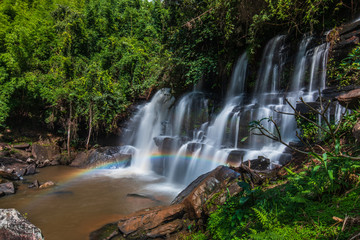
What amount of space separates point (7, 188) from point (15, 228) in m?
4.50

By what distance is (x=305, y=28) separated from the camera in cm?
923

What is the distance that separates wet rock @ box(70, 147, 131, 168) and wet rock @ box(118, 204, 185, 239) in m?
6.73

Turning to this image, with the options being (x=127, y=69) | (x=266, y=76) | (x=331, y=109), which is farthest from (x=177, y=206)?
(x=127, y=69)

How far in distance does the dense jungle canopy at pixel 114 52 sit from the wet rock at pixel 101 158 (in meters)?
1.94

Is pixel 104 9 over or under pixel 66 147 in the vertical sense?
over

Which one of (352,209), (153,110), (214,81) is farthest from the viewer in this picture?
(153,110)

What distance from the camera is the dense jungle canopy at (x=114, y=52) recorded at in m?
9.26

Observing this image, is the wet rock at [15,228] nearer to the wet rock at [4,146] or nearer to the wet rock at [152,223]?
the wet rock at [152,223]

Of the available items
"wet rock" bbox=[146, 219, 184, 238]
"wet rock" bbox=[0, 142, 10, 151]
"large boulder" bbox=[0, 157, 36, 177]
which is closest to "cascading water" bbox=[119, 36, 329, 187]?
"wet rock" bbox=[146, 219, 184, 238]

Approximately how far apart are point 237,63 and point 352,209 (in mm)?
10177

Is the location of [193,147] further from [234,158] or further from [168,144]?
[234,158]

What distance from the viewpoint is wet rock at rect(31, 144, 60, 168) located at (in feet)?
36.2

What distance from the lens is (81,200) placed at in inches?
275

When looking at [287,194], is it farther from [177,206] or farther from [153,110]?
[153,110]
